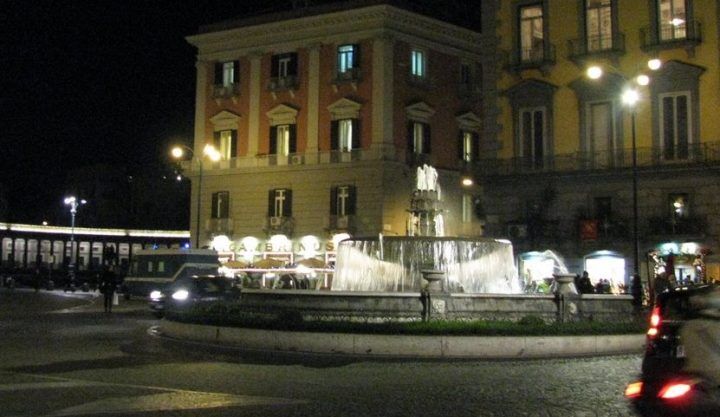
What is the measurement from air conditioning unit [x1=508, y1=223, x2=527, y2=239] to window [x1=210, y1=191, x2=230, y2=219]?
69.7 ft

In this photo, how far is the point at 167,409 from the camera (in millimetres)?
10977

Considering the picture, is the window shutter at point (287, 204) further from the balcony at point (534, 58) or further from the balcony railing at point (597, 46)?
the balcony railing at point (597, 46)

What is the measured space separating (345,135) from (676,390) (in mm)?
43707

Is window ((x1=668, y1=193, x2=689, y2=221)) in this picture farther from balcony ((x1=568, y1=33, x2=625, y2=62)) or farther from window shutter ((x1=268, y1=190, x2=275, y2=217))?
window shutter ((x1=268, y1=190, x2=275, y2=217))

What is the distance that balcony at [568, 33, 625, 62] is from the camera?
121 feet

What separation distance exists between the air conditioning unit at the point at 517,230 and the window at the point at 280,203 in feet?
54.6

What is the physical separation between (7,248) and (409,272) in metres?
73.1

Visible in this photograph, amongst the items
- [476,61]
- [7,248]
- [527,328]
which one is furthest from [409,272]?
[7,248]

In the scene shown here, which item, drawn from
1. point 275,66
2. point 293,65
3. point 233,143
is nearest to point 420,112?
point 293,65

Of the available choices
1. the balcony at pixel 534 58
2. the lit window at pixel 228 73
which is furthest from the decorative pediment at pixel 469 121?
the lit window at pixel 228 73

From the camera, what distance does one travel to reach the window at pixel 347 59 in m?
49.3

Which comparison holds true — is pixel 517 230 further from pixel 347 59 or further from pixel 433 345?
pixel 433 345

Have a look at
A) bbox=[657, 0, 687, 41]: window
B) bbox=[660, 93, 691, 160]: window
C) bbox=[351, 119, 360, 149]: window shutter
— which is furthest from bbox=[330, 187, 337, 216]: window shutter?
bbox=[657, 0, 687, 41]: window

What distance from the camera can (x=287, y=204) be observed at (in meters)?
51.2
